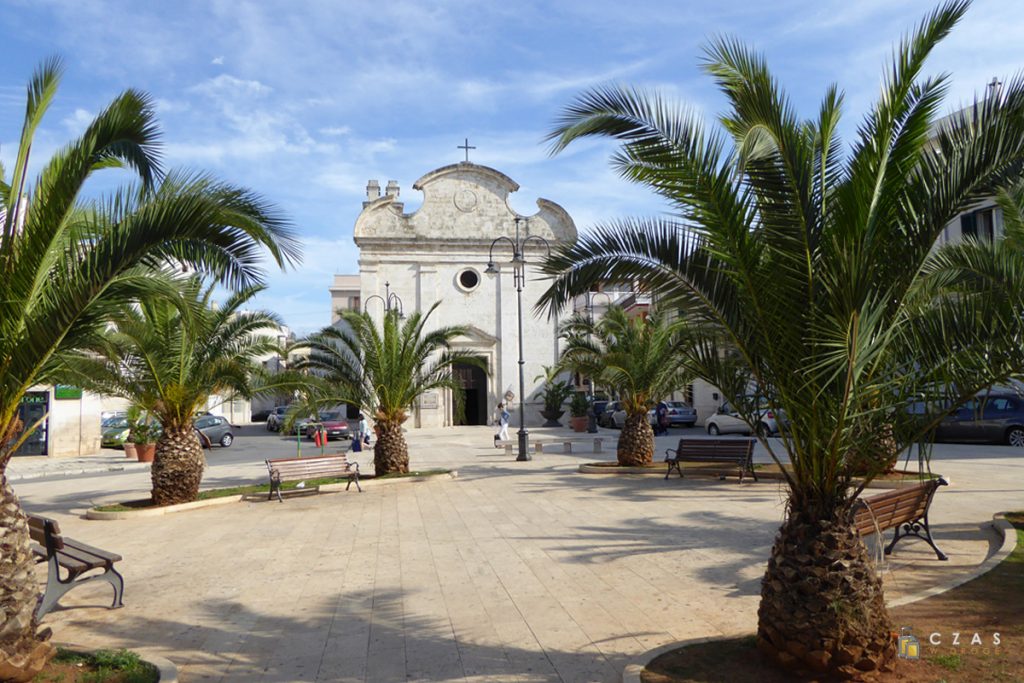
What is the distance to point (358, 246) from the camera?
40875 mm

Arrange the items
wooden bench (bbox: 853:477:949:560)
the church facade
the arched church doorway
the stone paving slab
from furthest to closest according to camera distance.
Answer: the arched church doorway
the church facade
wooden bench (bbox: 853:477:949:560)
the stone paving slab

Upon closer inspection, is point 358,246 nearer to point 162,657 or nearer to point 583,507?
point 583,507

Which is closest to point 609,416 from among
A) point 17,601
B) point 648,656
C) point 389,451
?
point 389,451

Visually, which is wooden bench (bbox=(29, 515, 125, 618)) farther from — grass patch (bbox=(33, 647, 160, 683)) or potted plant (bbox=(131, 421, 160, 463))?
potted plant (bbox=(131, 421, 160, 463))

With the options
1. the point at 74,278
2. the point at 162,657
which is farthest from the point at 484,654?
the point at 74,278

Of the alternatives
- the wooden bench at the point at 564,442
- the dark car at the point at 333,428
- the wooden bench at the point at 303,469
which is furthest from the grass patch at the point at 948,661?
the dark car at the point at 333,428

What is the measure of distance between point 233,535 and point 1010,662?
29.3 feet

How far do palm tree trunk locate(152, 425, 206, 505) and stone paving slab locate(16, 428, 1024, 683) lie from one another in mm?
659

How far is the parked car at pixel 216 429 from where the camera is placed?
3156cm

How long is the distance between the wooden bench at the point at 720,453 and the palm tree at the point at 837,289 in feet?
31.2

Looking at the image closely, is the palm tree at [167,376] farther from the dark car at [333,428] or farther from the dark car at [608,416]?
the dark car at [608,416]

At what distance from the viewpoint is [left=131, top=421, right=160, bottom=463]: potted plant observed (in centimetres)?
2494

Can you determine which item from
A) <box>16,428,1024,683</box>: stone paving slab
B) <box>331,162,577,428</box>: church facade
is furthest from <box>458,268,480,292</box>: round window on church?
<box>16,428,1024,683</box>: stone paving slab

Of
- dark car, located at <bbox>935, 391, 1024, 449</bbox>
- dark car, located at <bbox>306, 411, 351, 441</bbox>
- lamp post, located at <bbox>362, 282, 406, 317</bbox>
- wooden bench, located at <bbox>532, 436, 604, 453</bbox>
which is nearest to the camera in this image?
dark car, located at <bbox>935, 391, 1024, 449</bbox>
